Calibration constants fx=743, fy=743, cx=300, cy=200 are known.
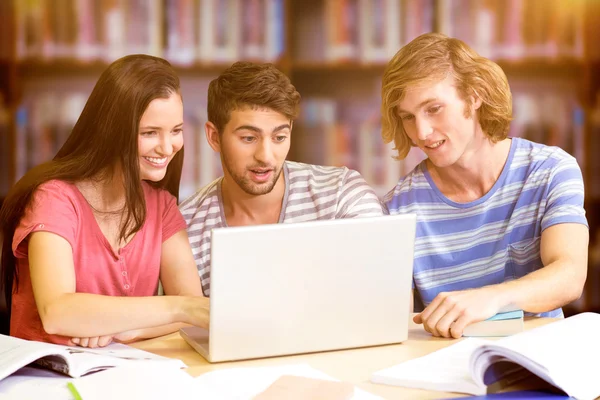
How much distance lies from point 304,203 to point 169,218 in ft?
1.22

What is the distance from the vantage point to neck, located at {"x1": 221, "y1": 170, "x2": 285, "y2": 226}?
6.25ft

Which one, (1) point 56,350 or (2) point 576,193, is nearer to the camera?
(1) point 56,350

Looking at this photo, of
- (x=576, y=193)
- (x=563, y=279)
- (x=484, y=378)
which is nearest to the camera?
(x=484, y=378)

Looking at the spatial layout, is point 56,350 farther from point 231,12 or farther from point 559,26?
point 559,26

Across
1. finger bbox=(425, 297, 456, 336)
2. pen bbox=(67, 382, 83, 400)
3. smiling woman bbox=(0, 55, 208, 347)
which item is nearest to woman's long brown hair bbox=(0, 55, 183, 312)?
smiling woman bbox=(0, 55, 208, 347)

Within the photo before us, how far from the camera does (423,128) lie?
1.78 meters

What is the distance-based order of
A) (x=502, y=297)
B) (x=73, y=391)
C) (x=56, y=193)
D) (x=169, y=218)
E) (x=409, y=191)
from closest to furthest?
(x=73, y=391) < (x=502, y=297) < (x=56, y=193) < (x=169, y=218) < (x=409, y=191)

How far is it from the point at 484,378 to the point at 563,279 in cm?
56

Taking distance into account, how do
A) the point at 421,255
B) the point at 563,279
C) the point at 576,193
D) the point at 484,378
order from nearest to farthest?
1. the point at 484,378
2. the point at 563,279
3. the point at 576,193
4. the point at 421,255

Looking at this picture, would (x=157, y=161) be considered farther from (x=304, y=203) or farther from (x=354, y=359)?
(x=354, y=359)

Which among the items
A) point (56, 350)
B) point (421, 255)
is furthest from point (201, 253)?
point (56, 350)

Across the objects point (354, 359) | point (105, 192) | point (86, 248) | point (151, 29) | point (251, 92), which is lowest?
point (354, 359)

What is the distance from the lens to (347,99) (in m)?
3.10

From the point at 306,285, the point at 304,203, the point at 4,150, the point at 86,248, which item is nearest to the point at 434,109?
the point at 304,203
